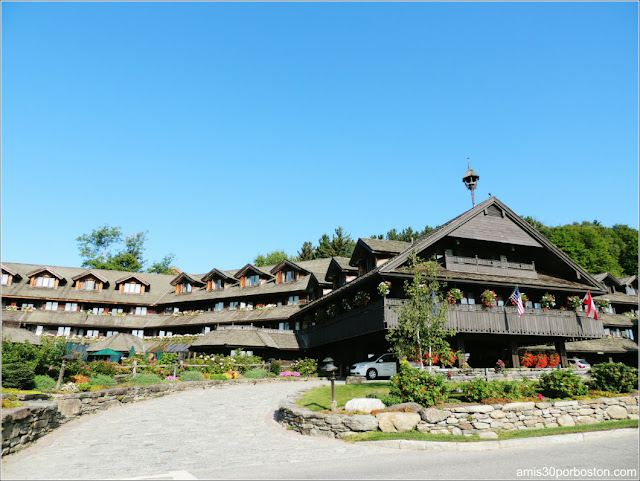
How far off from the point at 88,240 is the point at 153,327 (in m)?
37.5

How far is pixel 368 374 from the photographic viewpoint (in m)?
26.8

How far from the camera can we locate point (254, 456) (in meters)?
11.7

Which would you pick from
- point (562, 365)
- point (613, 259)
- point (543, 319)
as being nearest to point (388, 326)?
point (543, 319)

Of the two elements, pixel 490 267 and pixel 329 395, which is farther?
pixel 490 267

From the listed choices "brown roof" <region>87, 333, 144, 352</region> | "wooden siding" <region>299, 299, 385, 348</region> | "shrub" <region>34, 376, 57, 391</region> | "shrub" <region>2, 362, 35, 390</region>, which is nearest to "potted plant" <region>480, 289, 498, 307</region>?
"wooden siding" <region>299, 299, 385, 348</region>

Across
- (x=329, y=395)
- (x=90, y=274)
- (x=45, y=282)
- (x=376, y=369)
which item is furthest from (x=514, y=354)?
(x=45, y=282)

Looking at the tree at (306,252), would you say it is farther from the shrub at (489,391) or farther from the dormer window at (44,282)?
the shrub at (489,391)

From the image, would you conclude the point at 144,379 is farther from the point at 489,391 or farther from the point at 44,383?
the point at 489,391

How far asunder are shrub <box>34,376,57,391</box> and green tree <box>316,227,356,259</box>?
2033 inches

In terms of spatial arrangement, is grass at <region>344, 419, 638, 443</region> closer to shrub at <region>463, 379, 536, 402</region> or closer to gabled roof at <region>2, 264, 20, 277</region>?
shrub at <region>463, 379, 536, 402</region>

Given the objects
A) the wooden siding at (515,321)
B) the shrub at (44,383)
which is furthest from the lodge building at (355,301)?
the shrub at (44,383)

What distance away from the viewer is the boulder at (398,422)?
13680 millimetres

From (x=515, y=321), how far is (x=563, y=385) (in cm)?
1313

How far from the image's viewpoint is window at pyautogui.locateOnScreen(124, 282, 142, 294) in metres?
54.4
